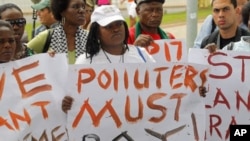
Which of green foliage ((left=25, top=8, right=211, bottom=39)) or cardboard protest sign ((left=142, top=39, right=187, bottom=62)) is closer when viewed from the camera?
cardboard protest sign ((left=142, top=39, right=187, bottom=62))

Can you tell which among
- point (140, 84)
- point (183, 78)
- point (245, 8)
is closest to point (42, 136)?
point (140, 84)

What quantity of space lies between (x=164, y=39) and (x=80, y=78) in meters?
1.07

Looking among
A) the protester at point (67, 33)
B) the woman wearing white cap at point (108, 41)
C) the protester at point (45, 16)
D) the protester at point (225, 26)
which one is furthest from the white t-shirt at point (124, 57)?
the protester at point (45, 16)

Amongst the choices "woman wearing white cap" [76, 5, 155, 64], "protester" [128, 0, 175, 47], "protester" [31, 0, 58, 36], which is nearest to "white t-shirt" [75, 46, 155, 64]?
"woman wearing white cap" [76, 5, 155, 64]

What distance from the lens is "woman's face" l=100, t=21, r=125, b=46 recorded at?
13.5 ft

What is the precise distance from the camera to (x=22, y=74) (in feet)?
13.1

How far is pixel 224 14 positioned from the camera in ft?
16.6

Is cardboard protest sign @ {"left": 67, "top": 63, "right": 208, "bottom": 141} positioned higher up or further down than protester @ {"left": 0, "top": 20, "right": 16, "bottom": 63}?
further down

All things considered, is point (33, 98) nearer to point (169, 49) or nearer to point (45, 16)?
point (169, 49)

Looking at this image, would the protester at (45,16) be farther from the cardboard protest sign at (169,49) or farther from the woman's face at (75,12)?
the cardboard protest sign at (169,49)

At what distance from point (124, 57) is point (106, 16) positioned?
0.30 metres

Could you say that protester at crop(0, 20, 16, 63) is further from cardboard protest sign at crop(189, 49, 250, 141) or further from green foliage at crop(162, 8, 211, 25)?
green foliage at crop(162, 8, 211, 25)

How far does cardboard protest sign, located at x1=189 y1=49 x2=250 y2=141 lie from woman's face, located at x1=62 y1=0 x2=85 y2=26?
0.93 metres

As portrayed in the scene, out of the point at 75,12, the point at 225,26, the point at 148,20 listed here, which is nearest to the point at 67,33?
the point at 75,12
